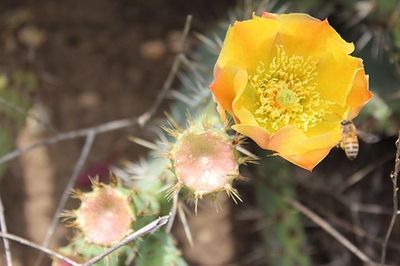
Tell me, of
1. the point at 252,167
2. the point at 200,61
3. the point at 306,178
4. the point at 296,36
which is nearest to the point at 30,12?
the point at 200,61

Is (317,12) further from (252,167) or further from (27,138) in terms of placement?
(27,138)

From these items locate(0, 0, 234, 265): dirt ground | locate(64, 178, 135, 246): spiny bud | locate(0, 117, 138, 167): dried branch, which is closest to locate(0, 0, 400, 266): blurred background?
locate(0, 0, 234, 265): dirt ground

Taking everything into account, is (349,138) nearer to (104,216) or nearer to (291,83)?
(291,83)

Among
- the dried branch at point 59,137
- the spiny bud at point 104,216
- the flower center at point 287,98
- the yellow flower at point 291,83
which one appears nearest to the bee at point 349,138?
the yellow flower at point 291,83

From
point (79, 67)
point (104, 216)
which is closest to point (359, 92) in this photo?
point (104, 216)

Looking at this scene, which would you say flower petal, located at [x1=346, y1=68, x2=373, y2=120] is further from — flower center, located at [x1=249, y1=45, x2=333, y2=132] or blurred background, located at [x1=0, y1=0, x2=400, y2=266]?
blurred background, located at [x1=0, y1=0, x2=400, y2=266]
